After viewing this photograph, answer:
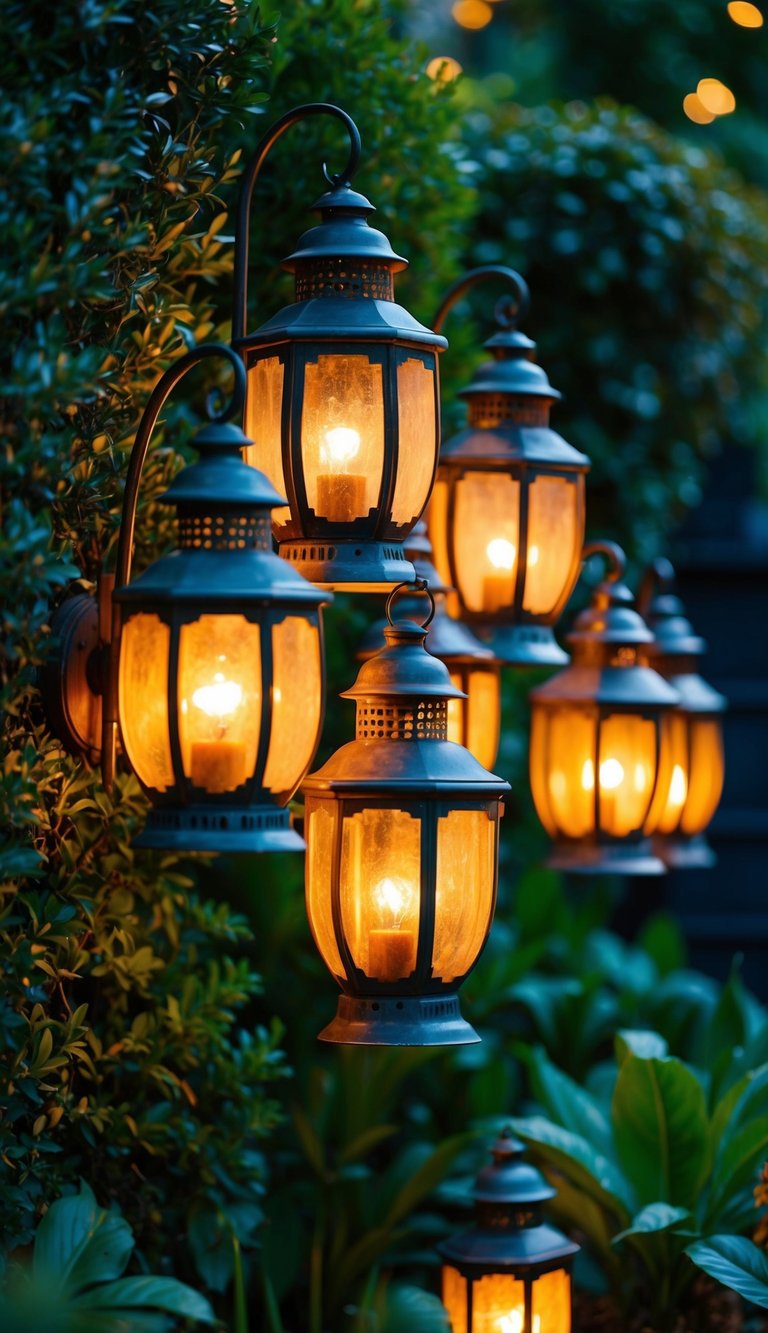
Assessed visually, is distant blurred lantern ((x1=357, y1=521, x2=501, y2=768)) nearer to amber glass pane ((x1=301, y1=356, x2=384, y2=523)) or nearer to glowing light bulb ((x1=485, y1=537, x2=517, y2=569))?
glowing light bulb ((x1=485, y1=537, x2=517, y2=569))

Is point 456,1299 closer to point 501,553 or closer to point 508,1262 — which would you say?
point 508,1262

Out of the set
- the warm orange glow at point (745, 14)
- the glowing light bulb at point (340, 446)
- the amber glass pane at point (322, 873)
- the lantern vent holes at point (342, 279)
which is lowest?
the amber glass pane at point (322, 873)

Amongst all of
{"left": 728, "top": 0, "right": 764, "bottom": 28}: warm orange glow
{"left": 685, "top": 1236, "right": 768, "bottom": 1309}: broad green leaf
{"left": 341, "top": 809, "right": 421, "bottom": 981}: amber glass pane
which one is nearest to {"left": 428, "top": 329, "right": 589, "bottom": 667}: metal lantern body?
{"left": 341, "top": 809, "right": 421, "bottom": 981}: amber glass pane

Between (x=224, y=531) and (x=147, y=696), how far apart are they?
0.27 m

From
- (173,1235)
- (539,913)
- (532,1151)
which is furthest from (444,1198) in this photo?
(539,913)

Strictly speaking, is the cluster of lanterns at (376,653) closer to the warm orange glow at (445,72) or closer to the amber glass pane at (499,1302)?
the amber glass pane at (499,1302)

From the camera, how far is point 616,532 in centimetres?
659

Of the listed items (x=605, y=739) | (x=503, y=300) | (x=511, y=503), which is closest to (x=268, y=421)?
(x=511, y=503)

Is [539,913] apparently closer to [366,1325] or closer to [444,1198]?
[444,1198]

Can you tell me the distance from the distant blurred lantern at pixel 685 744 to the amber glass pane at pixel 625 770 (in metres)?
0.32

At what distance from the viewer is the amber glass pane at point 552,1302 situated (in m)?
3.47

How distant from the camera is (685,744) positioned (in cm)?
416

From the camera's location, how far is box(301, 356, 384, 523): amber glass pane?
269 centimetres

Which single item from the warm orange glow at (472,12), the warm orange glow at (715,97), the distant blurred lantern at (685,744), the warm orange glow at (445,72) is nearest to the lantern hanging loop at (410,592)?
the distant blurred lantern at (685,744)
